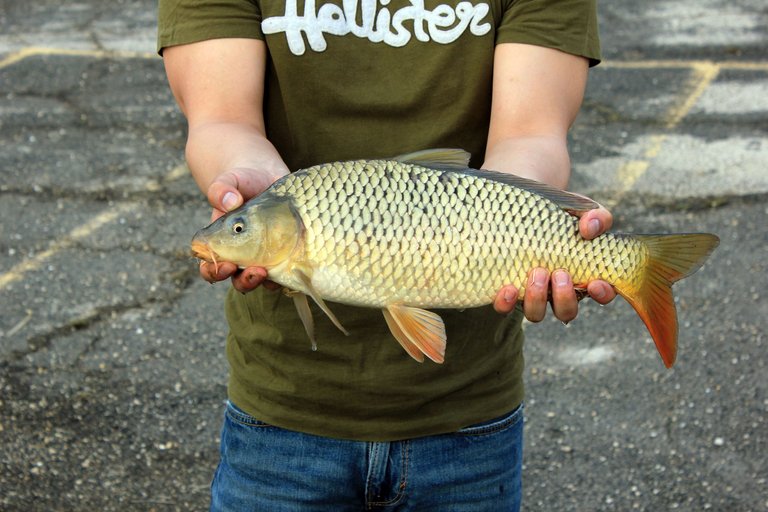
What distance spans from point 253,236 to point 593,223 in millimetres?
562

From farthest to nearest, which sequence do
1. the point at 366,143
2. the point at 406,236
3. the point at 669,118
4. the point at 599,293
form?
1. the point at 669,118
2. the point at 366,143
3. the point at 599,293
4. the point at 406,236

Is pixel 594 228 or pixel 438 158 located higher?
pixel 438 158

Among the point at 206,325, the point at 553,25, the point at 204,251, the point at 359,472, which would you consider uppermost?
the point at 553,25

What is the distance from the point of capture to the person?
5.86ft

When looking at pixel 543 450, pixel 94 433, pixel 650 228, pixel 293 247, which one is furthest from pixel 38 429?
pixel 650 228

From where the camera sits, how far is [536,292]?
1.66 meters

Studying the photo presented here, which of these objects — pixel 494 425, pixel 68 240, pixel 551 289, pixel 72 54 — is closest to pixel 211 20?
pixel 551 289

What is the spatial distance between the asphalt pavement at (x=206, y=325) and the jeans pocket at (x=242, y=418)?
1.37 m

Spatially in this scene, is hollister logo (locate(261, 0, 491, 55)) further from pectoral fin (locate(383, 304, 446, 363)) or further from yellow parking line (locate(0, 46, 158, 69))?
yellow parking line (locate(0, 46, 158, 69))

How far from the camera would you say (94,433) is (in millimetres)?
3471

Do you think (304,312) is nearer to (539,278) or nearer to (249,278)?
(249,278)

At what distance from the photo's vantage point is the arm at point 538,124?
1.68 m

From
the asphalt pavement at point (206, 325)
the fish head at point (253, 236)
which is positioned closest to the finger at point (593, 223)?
the fish head at point (253, 236)

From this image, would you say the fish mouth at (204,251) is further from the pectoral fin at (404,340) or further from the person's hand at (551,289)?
the person's hand at (551,289)
